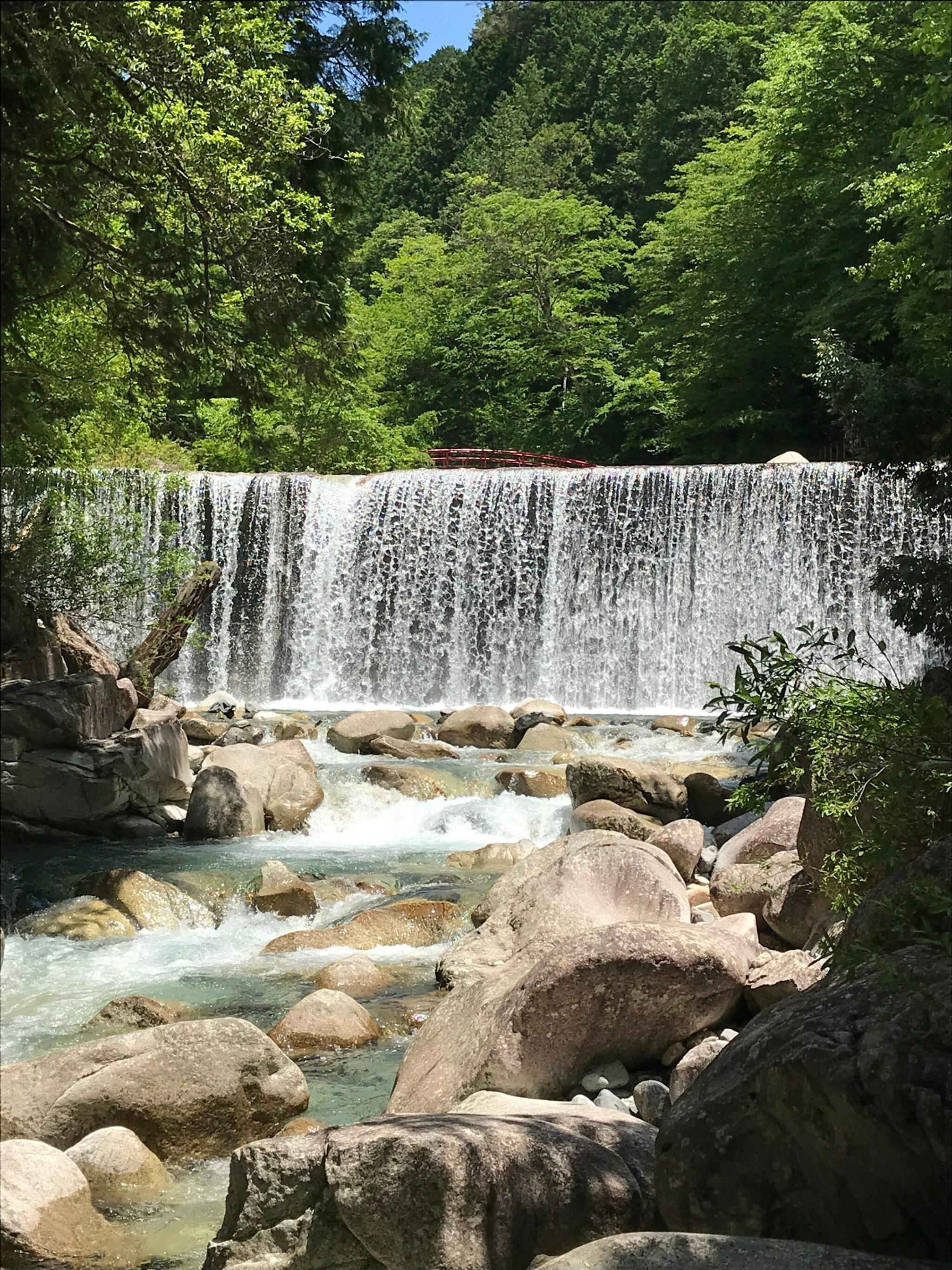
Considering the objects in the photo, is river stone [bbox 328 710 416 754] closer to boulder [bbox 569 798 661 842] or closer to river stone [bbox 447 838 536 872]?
boulder [bbox 569 798 661 842]

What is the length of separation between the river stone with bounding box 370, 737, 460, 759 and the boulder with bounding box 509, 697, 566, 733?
4.52 feet

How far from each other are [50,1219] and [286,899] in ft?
16.5

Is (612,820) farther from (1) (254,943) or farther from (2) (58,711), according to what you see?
(2) (58,711)

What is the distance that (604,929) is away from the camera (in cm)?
565

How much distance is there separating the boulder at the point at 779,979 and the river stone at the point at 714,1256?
2928mm

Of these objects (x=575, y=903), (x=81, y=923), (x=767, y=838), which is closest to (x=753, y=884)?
(x=767, y=838)

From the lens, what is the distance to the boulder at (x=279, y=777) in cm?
1238

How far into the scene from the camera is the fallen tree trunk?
1480 centimetres

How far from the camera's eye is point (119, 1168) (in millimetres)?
5094

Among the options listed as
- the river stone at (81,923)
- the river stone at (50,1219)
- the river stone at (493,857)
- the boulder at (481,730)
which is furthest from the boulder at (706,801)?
the river stone at (50,1219)

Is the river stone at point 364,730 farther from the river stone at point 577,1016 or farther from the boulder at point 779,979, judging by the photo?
the boulder at point 779,979

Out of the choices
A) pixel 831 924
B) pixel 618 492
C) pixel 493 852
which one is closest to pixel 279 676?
pixel 618 492

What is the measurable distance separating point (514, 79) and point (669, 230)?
23.1 metres

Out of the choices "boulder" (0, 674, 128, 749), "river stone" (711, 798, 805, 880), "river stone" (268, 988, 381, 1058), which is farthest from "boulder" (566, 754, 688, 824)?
"river stone" (268, 988, 381, 1058)
